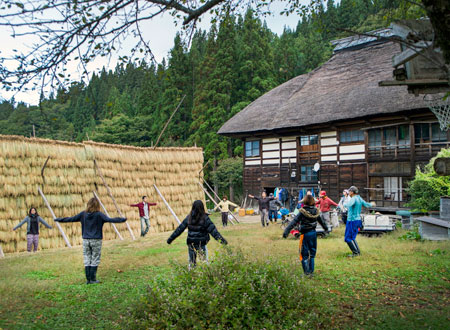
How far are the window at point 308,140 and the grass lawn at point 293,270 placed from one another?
45.3 feet

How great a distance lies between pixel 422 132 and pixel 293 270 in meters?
16.4

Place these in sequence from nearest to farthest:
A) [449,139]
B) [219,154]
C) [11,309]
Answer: [11,309]
[449,139]
[219,154]

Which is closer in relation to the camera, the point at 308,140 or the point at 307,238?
the point at 307,238

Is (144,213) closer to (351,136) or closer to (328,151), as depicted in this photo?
(328,151)

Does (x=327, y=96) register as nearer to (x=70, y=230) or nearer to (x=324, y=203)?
(x=324, y=203)

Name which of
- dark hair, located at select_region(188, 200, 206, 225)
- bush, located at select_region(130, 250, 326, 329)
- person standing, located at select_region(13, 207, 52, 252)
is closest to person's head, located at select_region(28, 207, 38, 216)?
person standing, located at select_region(13, 207, 52, 252)

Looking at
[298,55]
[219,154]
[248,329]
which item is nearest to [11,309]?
[248,329]

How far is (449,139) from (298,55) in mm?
30539

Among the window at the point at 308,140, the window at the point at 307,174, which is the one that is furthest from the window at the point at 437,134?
the window at the point at 307,174

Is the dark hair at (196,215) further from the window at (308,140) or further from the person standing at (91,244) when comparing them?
the window at (308,140)

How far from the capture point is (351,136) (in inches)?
904

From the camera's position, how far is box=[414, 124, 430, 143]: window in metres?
20.0

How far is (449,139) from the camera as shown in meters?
19.2

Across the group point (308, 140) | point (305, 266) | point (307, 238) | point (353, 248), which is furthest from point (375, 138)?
point (305, 266)
